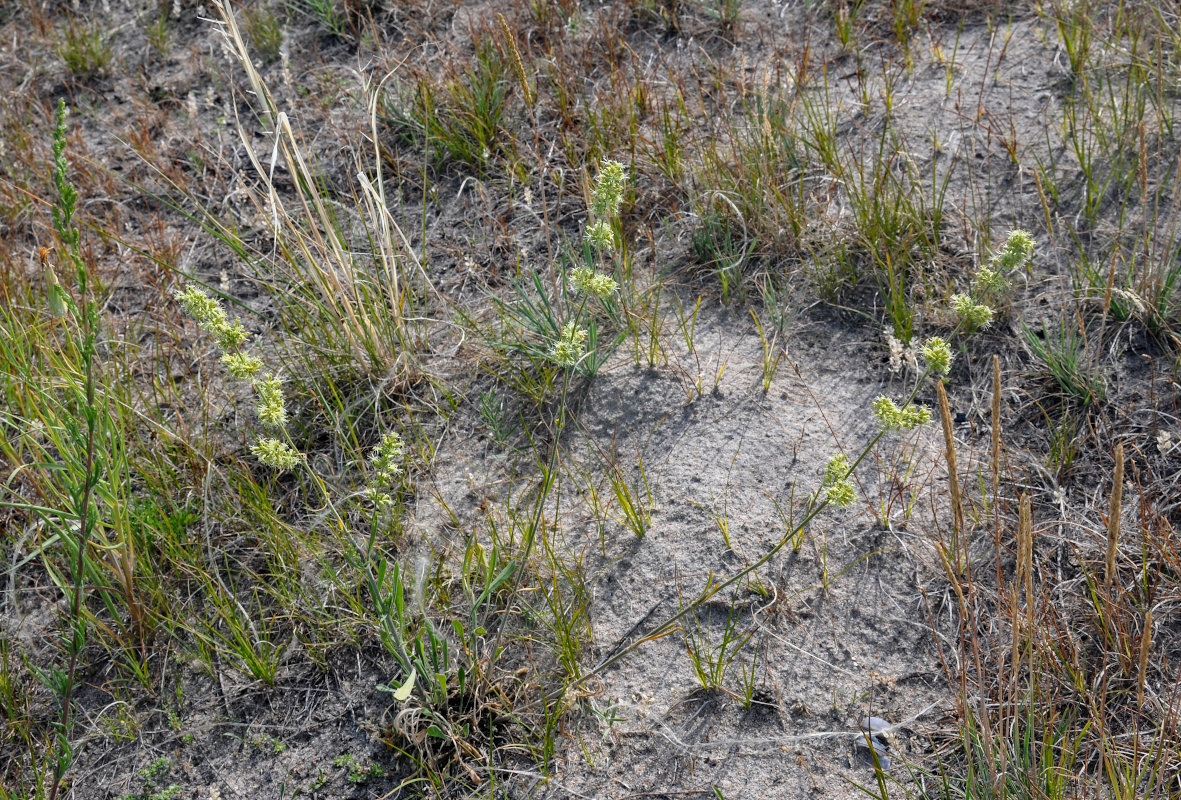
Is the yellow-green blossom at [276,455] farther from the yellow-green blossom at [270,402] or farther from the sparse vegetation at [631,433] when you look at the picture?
the sparse vegetation at [631,433]

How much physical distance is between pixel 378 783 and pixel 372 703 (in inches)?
8.5

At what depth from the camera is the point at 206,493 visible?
2.61 meters

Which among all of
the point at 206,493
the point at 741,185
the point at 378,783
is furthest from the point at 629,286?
the point at 378,783

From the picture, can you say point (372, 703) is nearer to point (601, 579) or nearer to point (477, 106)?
point (601, 579)

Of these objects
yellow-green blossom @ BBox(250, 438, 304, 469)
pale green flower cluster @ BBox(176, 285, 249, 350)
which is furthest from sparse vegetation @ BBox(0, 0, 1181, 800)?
yellow-green blossom @ BBox(250, 438, 304, 469)

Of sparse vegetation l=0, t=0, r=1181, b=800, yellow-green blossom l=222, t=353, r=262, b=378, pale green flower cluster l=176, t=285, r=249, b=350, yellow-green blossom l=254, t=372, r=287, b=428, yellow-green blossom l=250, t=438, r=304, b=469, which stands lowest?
Result: sparse vegetation l=0, t=0, r=1181, b=800

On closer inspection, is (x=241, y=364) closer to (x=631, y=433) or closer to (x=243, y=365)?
(x=243, y=365)

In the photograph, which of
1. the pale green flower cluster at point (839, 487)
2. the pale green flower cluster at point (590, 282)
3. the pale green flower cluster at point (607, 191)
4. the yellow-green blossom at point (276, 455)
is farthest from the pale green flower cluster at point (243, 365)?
the pale green flower cluster at point (839, 487)

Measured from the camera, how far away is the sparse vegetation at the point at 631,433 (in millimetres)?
2066

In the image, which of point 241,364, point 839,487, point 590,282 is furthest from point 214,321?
point 839,487

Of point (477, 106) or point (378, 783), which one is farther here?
point (477, 106)

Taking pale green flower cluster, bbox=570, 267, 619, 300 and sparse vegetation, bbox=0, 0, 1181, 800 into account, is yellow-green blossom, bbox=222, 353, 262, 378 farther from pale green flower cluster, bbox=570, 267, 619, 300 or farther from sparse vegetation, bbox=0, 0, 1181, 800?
pale green flower cluster, bbox=570, 267, 619, 300

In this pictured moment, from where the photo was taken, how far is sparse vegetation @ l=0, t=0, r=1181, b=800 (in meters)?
2.07

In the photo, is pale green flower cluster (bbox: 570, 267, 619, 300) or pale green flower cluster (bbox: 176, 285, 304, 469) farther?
pale green flower cluster (bbox: 570, 267, 619, 300)
